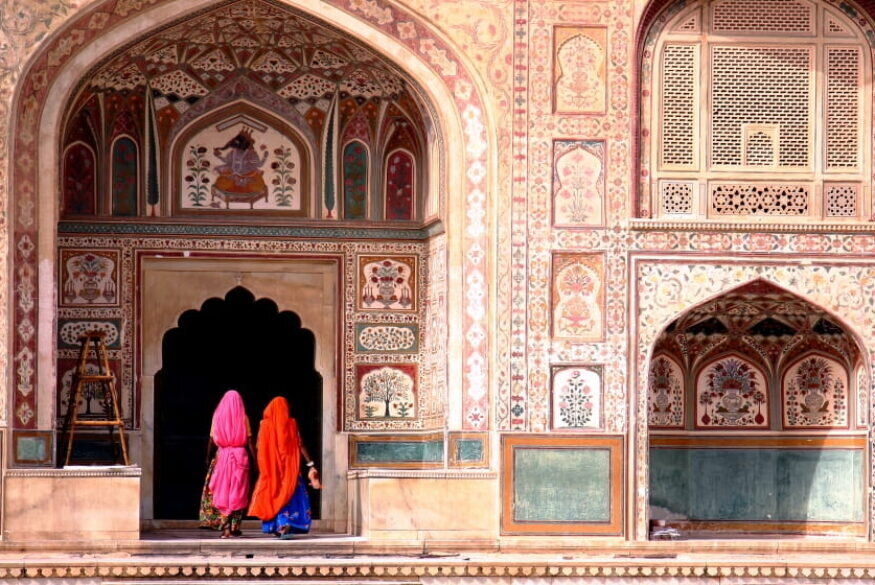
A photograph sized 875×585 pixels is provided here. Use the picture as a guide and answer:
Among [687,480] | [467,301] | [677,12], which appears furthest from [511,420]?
[677,12]

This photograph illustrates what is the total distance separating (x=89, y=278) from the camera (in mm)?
16531

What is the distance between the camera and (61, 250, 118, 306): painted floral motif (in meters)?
16.5

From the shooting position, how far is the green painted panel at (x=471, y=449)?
15492mm

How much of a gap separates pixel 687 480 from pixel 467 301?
254 centimetres

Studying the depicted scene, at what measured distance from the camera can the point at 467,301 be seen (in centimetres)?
1556

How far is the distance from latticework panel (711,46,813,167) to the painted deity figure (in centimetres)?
359

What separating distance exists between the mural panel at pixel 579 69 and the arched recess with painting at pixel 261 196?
108cm

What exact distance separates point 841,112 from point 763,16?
0.92m

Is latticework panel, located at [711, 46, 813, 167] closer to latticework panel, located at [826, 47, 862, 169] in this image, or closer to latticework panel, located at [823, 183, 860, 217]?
latticework panel, located at [826, 47, 862, 169]

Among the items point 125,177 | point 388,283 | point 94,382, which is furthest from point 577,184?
point 94,382

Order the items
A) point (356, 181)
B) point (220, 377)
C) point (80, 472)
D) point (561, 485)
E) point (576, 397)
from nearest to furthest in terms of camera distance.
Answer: point (80, 472)
point (561, 485)
point (576, 397)
point (356, 181)
point (220, 377)

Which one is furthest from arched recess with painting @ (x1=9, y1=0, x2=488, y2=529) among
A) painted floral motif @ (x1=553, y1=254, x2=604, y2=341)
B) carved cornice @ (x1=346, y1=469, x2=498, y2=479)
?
painted floral motif @ (x1=553, y1=254, x2=604, y2=341)

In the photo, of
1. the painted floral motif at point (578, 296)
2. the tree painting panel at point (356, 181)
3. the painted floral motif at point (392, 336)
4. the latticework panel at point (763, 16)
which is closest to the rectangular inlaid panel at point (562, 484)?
the painted floral motif at point (578, 296)

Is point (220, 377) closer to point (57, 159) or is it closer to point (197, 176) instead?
point (197, 176)
